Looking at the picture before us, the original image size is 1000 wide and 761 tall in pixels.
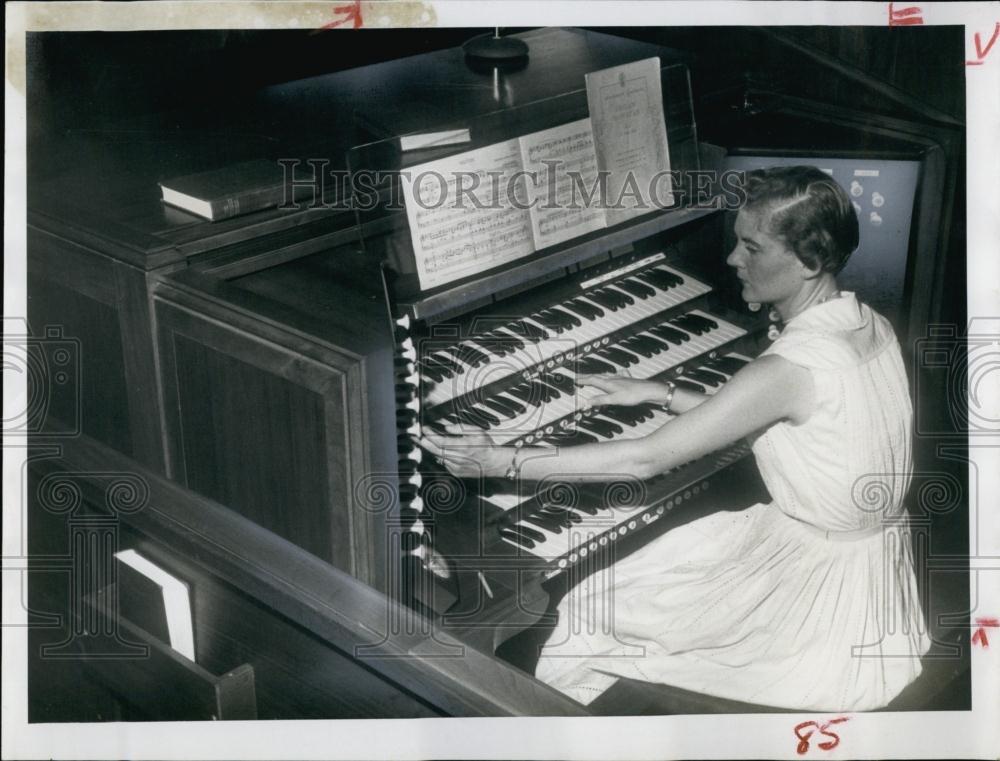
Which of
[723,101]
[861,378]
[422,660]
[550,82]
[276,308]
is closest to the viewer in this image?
[422,660]

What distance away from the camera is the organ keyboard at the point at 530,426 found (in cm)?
223

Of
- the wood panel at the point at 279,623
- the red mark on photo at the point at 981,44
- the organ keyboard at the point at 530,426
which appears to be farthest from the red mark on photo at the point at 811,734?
the red mark on photo at the point at 981,44

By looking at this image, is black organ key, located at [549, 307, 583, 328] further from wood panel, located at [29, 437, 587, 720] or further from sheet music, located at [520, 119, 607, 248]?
wood panel, located at [29, 437, 587, 720]

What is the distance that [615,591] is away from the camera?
2.40 meters

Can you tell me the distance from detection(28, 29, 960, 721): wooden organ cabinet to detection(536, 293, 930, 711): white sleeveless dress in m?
0.10

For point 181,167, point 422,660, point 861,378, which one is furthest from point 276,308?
point 861,378

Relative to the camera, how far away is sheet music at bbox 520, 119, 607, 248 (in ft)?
7.67

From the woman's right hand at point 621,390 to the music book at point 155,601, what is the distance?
0.94 metres

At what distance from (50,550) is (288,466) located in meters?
0.68

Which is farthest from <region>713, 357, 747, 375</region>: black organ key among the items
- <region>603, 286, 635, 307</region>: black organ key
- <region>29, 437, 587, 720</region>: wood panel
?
<region>29, 437, 587, 720</region>: wood panel

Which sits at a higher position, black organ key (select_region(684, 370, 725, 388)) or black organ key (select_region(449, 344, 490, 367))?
black organ key (select_region(449, 344, 490, 367))

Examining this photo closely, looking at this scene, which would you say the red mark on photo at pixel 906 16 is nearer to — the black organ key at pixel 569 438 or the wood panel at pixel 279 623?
the black organ key at pixel 569 438

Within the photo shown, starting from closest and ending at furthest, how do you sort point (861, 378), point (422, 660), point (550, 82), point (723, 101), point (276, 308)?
point (422, 660) → point (276, 308) → point (861, 378) → point (550, 82) → point (723, 101)

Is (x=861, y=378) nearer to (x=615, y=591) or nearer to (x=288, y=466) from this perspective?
(x=615, y=591)
